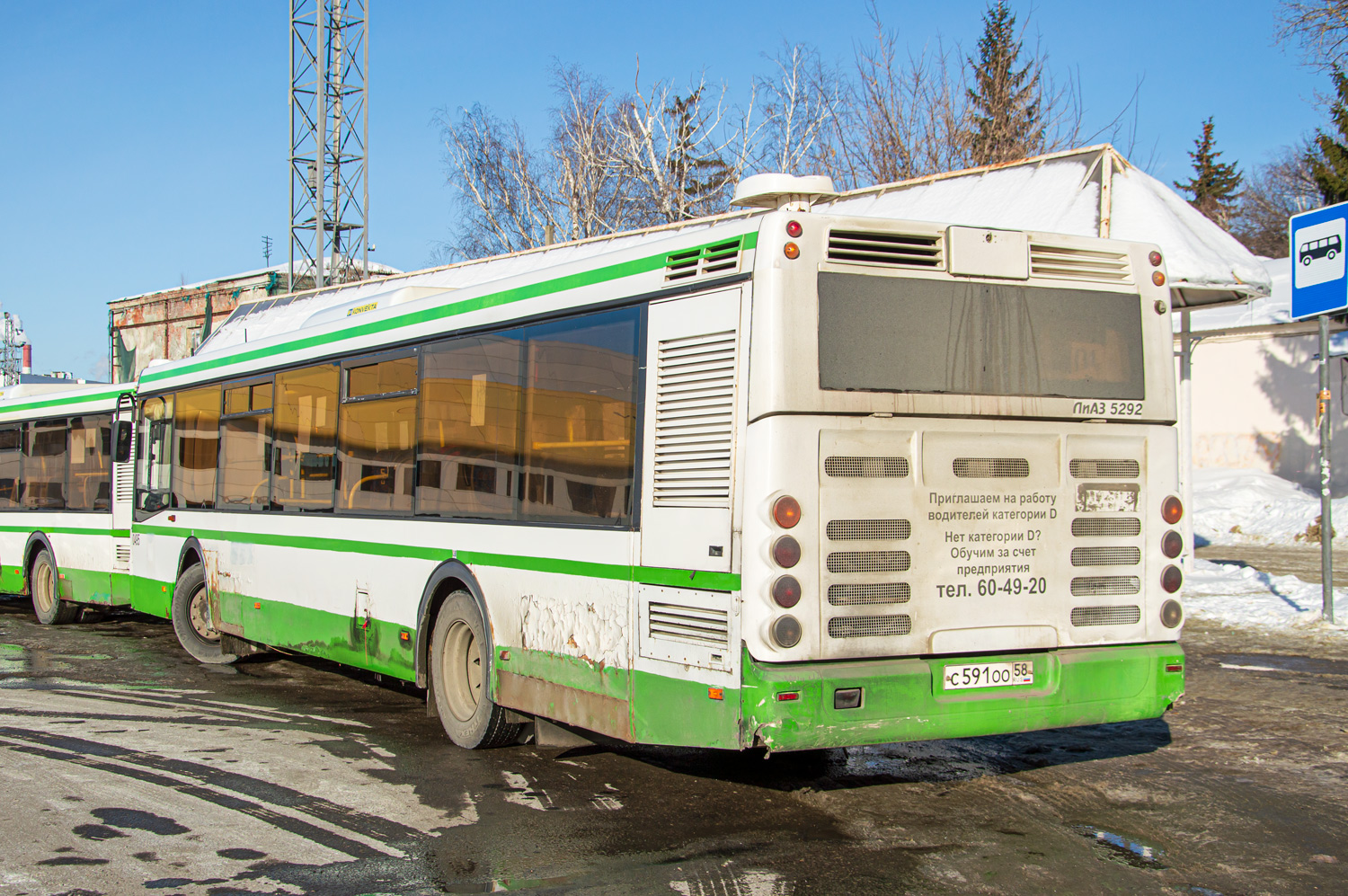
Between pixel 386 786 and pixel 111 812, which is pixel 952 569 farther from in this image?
pixel 111 812

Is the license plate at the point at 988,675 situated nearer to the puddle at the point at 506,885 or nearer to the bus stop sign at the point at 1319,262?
the puddle at the point at 506,885

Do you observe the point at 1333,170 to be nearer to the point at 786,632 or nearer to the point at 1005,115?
the point at 1005,115

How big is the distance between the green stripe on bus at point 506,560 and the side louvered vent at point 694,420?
36cm

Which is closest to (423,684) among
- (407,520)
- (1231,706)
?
(407,520)

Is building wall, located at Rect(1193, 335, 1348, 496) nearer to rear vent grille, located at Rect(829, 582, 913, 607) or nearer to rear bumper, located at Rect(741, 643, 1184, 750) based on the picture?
rear bumper, located at Rect(741, 643, 1184, 750)

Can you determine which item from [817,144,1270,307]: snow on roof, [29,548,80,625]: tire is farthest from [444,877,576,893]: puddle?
[29,548,80,625]: tire

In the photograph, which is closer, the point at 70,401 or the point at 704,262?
the point at 704,262

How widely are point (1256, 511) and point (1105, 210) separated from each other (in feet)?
46.7

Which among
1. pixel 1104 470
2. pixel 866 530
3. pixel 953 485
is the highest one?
pixel 1104 470

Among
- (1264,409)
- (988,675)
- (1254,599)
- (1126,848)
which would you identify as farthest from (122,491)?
(1264,409)

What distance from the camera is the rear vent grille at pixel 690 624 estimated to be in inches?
226

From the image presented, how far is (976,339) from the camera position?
20.2 ft

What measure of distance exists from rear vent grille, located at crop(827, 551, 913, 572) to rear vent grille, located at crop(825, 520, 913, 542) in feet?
0.24

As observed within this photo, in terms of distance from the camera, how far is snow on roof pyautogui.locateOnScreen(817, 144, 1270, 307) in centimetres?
1420
